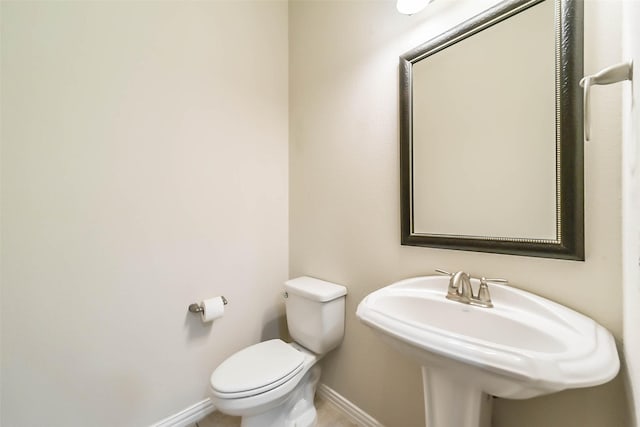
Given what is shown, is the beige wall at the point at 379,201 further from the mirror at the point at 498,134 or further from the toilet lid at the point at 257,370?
the toilet lid at the point at 257,370

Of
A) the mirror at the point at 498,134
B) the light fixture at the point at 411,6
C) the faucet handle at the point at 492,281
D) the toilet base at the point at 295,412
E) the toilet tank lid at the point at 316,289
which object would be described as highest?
the light fixture at the point at 411,6

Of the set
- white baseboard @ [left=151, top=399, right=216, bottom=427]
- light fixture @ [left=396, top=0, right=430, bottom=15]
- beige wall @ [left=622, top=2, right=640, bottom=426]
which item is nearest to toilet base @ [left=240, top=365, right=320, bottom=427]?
white baseboard @ [left=151, top=399, right=216, bottom=427]

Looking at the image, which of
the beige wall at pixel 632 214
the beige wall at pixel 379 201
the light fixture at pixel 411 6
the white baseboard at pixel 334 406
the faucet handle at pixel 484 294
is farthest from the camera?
the white baseboard at pixel 334 406

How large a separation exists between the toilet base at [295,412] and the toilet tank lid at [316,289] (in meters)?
0.47

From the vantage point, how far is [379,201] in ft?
3.81

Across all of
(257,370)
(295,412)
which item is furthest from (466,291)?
(295,412)

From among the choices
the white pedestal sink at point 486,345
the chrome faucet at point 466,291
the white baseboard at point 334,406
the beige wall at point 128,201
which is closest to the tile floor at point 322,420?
the white baseboard at point 334,406

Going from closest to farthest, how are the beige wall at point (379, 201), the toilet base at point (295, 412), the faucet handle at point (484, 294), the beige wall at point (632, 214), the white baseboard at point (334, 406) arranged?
the beige wall at point (632, 214), the beige wall at point (379, 201), the faucet handle at point (484, 294), the toilet base at point (295, 412), the white baseboard at point (334, 406)

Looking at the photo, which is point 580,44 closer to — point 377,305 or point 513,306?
A: point 513,306

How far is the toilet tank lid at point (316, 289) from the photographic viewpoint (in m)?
1.21

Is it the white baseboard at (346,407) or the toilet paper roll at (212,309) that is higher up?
the toilet paper roll at (212,309)

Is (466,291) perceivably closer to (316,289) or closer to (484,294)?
(484,294)

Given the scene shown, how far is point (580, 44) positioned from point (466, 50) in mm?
324

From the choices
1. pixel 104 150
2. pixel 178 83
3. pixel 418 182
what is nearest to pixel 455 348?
pixel 418 182
